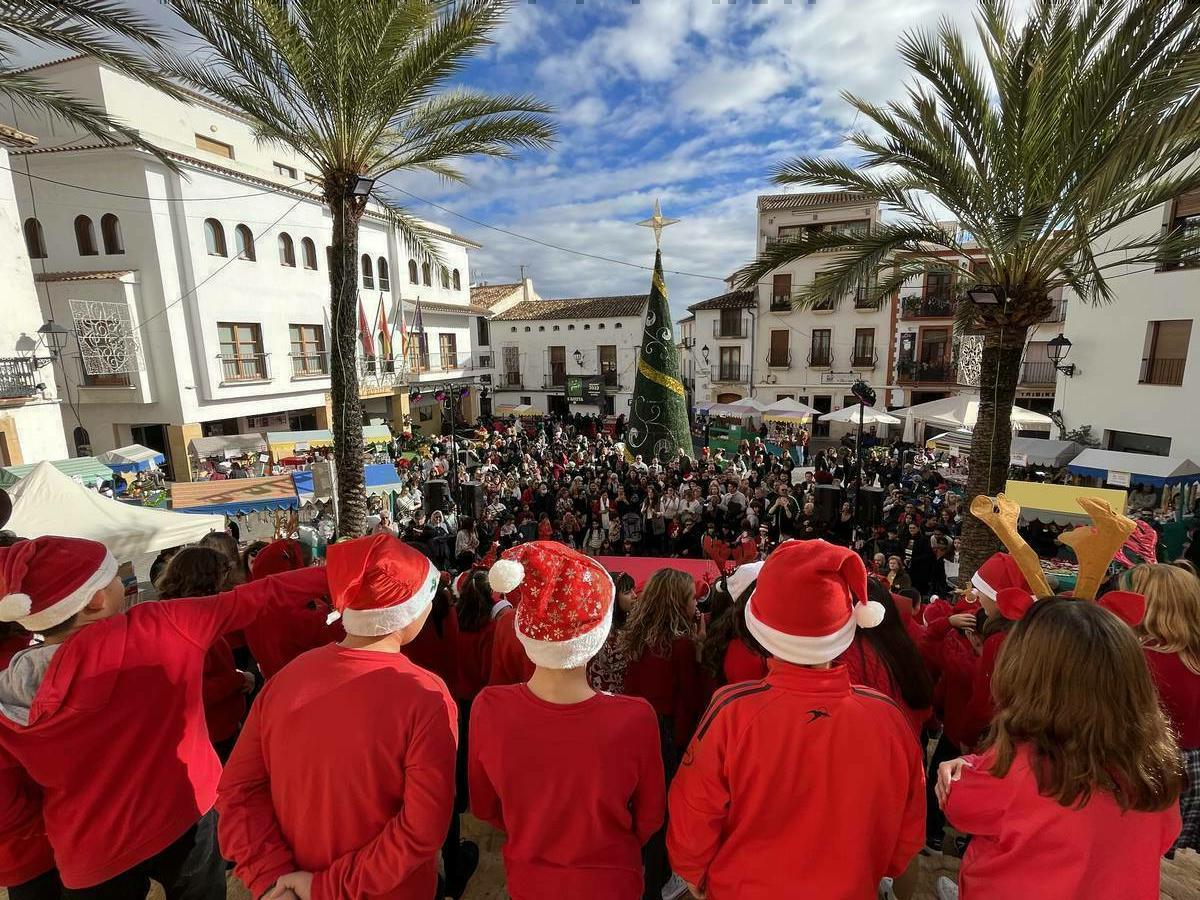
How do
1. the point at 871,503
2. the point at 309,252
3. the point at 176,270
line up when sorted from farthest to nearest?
the point at 309,252
the point at 176,270
the point at 871,503

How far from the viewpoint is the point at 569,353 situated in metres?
35.4

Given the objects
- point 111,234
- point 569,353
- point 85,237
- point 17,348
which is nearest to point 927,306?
point 569,353

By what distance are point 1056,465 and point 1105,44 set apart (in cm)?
963

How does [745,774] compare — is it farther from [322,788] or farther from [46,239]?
[46,239]

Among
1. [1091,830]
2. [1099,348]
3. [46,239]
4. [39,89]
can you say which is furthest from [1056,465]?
[46,239]

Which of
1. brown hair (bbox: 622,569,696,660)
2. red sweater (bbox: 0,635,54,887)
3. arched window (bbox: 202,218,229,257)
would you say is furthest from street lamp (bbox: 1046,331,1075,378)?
arched window (bbox: 202,218,229,257)

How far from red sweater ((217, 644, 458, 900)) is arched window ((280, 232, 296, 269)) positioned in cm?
2230

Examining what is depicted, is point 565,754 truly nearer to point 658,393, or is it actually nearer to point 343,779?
point 343,779

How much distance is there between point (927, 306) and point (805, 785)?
2838cm

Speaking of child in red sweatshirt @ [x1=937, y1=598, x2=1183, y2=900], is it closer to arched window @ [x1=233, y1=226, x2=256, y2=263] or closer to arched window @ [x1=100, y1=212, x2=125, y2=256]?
arched window @ [x1=100, y1=212, x2=125, y2=256]

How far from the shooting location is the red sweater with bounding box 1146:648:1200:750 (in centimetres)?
230

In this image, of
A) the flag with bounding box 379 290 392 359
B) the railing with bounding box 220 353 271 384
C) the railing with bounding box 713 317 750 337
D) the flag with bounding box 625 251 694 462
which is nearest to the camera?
the flag with bounding box 625 251 694 462

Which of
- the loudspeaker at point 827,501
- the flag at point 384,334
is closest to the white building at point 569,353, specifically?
the flag at point 384,334

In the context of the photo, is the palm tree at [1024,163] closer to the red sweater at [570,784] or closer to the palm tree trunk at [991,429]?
the palm tree trunk at [991,429]
